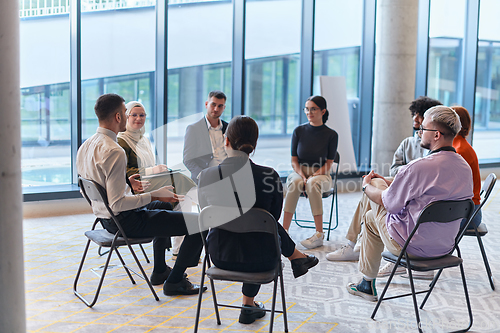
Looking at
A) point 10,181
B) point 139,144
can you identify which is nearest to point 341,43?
point 139,144

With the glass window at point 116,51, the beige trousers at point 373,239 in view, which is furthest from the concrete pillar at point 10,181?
the glass window at point 116,51

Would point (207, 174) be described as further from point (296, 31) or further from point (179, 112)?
point (296, 31)

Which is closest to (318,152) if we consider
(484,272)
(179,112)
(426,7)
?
(484,272)

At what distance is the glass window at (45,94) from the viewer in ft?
18.5

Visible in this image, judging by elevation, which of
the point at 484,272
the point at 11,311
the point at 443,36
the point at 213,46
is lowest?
the point at 484,272

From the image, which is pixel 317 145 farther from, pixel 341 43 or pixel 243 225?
pixel 341 43

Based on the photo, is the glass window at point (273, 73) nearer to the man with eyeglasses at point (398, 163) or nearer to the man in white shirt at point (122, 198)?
the man with eyeglasses at point (398, 163)

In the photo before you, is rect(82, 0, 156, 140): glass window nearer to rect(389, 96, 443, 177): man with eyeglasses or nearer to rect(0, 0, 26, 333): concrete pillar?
rect(389, 96, 443, 177): man with eyeglasses

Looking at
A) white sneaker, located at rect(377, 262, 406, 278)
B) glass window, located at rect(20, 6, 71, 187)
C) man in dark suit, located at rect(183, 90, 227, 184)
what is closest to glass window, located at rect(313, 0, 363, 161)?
man in dark suit, located at rect(183, 90, 227, 184)

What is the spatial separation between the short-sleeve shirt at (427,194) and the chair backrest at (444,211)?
3.2 inches

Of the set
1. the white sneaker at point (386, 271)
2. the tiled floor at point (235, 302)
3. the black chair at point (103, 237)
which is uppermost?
the black chair at point (103, 237)

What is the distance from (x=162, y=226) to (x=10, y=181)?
1.31 m

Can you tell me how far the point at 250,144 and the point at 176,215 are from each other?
0.87m

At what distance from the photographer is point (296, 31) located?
730 centimetres
